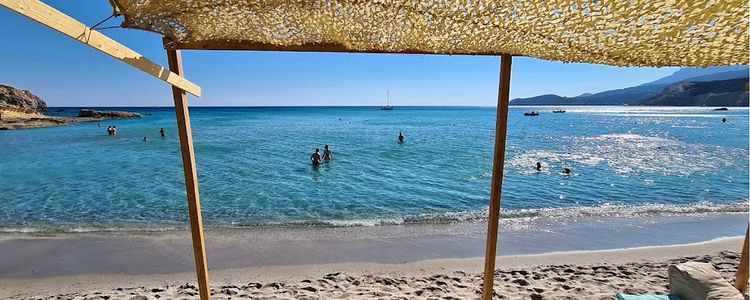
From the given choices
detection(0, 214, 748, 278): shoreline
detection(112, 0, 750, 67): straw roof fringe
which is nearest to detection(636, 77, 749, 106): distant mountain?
detection(0, 214, 748, 278): shoreline

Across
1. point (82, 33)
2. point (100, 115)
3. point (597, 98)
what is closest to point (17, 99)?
point (100, 115)

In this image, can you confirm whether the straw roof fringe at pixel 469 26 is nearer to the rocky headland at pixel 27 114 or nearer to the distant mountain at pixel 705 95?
the rocky headland at pixel 27 114

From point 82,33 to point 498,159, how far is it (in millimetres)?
2082

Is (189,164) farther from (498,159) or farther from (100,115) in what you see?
(100,115)

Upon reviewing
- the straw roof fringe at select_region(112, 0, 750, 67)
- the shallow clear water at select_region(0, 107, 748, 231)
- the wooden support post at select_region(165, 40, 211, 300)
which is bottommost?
the shallow clear water at select_region(0, 107, 748, 231)

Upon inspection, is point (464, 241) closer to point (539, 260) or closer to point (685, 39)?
point (539, 260)

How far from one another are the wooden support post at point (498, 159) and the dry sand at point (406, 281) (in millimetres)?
1871

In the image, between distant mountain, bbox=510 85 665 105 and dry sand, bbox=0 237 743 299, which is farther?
distant mountain, bbox=510 85 665 105

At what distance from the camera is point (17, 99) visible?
2008 inches

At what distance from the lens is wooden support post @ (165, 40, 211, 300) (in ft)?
5.98

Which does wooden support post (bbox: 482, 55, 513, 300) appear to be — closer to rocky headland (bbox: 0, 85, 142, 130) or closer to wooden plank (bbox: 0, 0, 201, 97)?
wooden plank (bbox: 0, 0, 201, 97)

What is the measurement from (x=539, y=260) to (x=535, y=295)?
1.50 m

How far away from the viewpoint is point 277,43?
1.80 metres

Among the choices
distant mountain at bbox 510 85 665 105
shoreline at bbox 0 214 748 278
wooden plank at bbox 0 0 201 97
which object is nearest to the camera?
wooden plank at bbox 0 0 201 97
